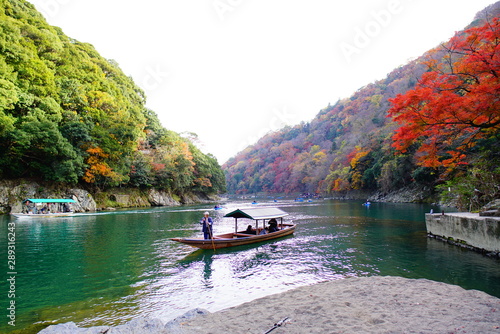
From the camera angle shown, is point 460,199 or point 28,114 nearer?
point 460,199

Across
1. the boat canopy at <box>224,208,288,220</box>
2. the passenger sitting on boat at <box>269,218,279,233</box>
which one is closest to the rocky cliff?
the boat canopy at <box>224,208,288,220</box>

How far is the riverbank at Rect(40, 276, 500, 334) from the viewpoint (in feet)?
18.4

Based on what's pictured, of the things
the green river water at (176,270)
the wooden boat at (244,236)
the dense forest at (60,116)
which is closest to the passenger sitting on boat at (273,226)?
the wooden boat at (244,236)

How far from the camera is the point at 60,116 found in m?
32.9

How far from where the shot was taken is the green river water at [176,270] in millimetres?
8008

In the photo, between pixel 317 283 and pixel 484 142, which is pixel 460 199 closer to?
pixel 484 142

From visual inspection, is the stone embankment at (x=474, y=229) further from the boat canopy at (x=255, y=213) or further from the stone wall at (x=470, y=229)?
the boat canopy at (x=255, y=213)

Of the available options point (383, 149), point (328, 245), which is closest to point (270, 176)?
point (383, 149)

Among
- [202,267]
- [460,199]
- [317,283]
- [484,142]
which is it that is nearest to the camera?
[317,283]

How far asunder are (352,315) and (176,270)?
7609 millimetres

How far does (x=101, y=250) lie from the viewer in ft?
49.4

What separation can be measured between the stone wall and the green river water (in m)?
0.62

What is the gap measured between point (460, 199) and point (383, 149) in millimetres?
33542

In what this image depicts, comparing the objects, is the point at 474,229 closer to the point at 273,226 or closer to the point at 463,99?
the point at 463,99
